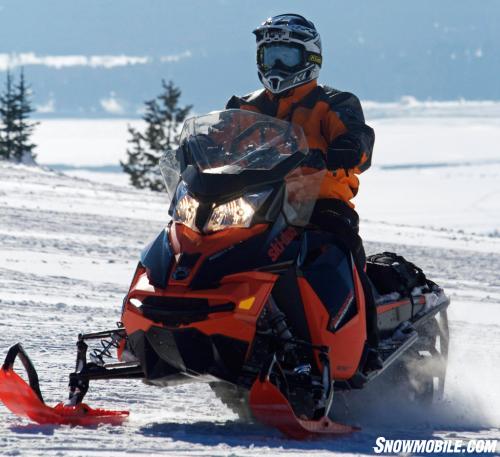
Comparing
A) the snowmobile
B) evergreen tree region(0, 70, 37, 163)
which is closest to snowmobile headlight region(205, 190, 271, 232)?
the snowmobile

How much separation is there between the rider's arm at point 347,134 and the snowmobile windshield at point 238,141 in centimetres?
22

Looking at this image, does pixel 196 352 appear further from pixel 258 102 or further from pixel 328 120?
pixel 258 102

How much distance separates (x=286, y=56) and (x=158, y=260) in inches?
51.6

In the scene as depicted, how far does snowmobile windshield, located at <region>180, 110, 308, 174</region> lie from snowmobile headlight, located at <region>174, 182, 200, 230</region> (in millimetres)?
132

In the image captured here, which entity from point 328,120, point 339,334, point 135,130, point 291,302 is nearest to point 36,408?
point 291,302

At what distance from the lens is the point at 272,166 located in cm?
475

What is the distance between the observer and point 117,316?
8.06 m

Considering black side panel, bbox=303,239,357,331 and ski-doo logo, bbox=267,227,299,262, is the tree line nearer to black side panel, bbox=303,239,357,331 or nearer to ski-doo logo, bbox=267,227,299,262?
black side panel, bbox=303,239,357,331

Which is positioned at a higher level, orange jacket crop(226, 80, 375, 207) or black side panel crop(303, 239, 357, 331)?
orange jacket crop(226, 80, 375, 207)

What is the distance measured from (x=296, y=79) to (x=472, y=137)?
6901 inches

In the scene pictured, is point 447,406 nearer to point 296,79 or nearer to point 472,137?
point 296,79

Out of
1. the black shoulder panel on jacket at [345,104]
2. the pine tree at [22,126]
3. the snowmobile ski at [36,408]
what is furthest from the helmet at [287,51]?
the pine tree at [22,126]

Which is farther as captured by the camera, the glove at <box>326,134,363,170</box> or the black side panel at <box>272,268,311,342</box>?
the glove at <box>326,134,363,170</box>

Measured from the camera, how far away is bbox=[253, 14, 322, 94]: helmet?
5.36 meters
